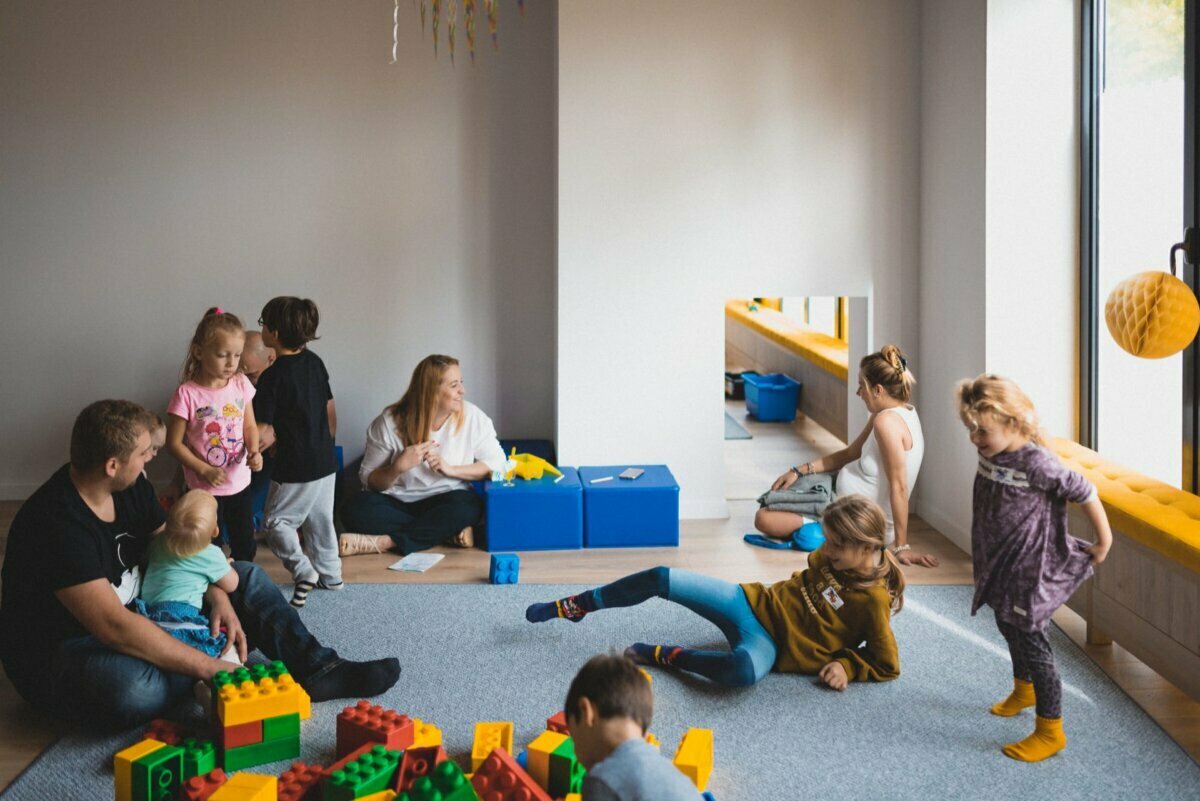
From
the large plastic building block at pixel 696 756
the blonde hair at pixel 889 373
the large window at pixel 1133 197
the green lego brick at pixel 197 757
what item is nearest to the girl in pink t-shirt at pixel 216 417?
the green lego brick at pixel 197 757

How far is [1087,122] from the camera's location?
479 cm

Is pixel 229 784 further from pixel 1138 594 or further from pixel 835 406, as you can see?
pixel 835 406

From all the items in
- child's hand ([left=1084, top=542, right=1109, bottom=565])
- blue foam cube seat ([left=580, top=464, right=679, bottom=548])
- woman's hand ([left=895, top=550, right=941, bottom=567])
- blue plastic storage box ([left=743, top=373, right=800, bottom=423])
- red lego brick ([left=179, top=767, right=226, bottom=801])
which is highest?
blue plastic storage box ([left=743, top=373, right=800, bottom=423])

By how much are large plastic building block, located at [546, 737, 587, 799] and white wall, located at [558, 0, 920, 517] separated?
2881 mm

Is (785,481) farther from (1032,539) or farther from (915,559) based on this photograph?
(1032,539)

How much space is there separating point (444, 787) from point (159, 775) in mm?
719

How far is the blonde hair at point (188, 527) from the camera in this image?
3.34 m

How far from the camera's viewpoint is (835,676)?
360cm

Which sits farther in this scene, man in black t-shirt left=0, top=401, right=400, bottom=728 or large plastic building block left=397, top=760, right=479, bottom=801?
man in black t-shirt left=0, top=401, right=400, bottom=728

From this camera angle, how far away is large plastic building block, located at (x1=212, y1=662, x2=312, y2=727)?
10.0 ft

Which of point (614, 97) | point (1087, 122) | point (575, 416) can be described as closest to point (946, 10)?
point (1087, 122)

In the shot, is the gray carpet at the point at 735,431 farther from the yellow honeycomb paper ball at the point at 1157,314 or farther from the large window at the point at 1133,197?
the yellow honeycomb paper ball at the point at 1157,314

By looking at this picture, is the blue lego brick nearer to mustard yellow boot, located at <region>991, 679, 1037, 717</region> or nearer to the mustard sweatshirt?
the mustard sweatshirt

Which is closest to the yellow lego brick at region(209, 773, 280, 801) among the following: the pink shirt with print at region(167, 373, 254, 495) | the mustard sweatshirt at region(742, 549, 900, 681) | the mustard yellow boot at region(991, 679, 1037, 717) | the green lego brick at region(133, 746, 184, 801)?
the green lego brick at region(133, 746, 184, 801)
